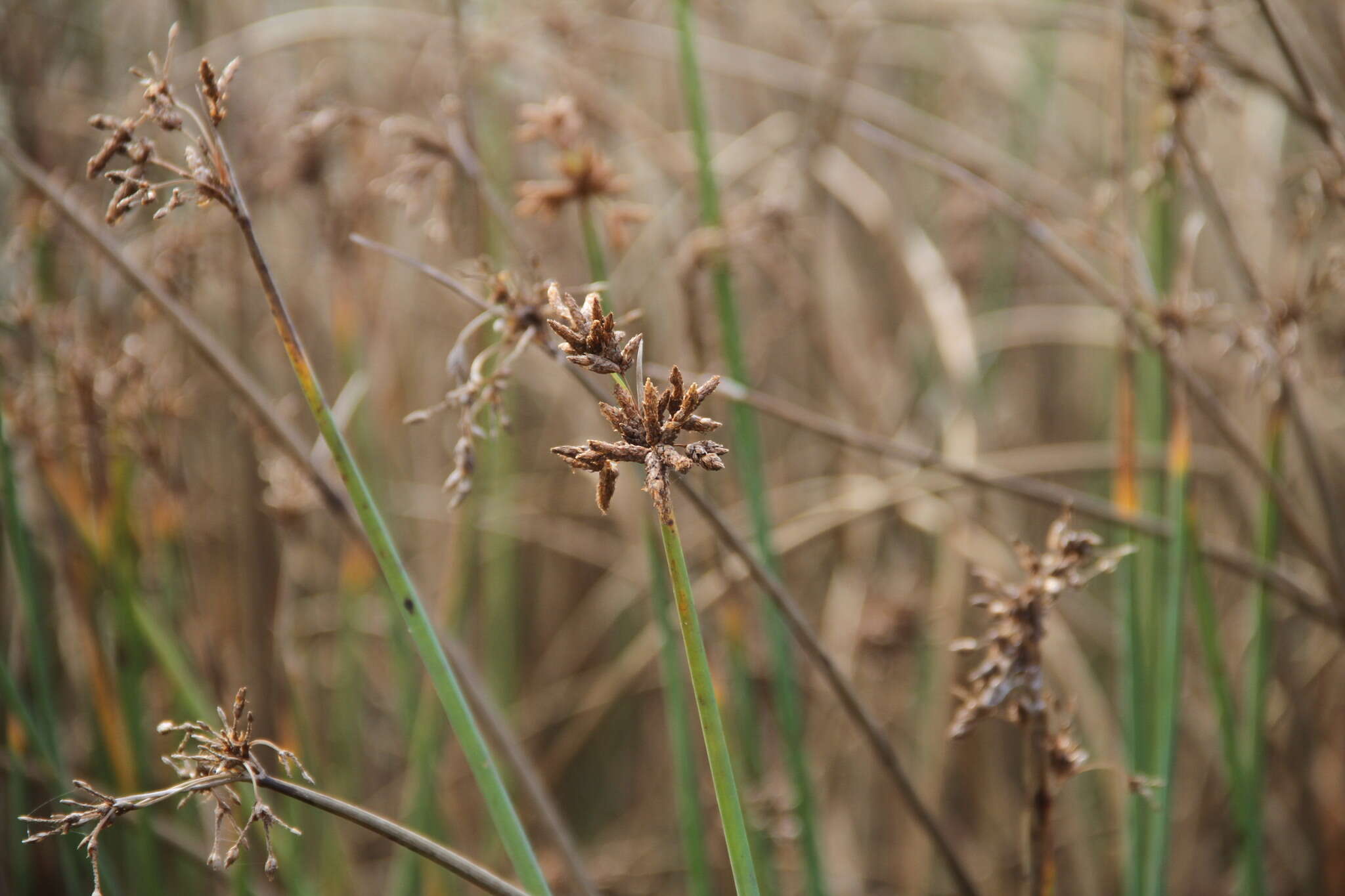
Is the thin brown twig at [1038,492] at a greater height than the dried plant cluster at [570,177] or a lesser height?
lesser

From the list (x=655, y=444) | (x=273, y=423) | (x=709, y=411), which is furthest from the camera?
(x=709, y=411)

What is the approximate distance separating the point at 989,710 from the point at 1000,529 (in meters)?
0.78

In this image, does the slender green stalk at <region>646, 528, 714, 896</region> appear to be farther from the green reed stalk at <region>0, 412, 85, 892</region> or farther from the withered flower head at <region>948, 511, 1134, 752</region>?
the green reed stalk at <region>0, 412, 85, 892</region>

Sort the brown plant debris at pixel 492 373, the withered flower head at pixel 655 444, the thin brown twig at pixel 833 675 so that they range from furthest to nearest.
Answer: the thin brown twig at pixel 833 675
the brown plant debris at pixel 492 373
the withered flower head at pixel 655 444

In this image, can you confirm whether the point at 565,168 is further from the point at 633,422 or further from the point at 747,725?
the point at 747,725

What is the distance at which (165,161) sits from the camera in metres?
0.42

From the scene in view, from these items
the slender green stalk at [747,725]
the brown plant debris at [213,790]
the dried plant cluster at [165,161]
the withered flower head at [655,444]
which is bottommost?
the slender green stalk at [747,725]

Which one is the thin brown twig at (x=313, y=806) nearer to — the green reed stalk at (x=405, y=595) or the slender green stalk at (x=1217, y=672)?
the green reed stalk at (x=405, y=595)

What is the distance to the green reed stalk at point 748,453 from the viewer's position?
0.77 metres

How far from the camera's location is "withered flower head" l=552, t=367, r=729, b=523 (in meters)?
0.35

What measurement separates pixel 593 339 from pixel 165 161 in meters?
0.23

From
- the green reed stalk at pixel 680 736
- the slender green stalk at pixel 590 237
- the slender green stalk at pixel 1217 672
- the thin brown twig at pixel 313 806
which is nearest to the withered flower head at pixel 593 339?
the thin brown twig at pixel 313 806

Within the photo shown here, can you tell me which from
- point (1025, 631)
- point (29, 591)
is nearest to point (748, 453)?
point (1025, 631)

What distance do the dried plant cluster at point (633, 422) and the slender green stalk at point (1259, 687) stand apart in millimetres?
609
